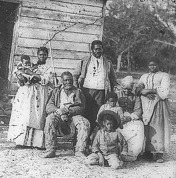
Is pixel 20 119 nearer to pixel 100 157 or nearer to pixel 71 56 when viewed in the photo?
pixel 100 157

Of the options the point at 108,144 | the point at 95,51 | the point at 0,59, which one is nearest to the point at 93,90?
the point at 95,51

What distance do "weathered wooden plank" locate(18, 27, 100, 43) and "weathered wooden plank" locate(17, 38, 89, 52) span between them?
3.0 inches

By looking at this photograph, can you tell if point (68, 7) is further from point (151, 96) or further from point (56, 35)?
point (151, 96)

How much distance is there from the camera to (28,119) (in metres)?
4.93

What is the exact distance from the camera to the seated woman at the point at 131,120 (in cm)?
480

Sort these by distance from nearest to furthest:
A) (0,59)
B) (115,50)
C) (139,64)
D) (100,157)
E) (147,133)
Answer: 1. (100,157)
2. (147,133)
3. (0,59)
4. (115,50)
5. (139,64)

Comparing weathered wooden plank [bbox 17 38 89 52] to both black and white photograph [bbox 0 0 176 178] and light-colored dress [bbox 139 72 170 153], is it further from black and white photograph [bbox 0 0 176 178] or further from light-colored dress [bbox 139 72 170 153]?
light-colored dress [bbox 139 72 170 153]

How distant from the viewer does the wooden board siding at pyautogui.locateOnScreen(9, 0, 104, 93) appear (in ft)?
23.1

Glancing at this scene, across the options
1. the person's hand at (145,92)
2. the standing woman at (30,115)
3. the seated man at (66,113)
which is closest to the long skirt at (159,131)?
the person's hand at (145,92)

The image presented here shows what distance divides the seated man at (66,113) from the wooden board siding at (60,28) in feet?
8.01

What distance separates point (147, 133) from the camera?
16.2ft

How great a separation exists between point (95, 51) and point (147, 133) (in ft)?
5.25

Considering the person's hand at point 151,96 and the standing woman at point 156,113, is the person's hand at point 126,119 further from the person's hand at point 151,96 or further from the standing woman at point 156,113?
the person's hand at point 151,96

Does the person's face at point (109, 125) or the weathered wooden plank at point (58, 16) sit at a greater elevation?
the weathered wooden plank at point (58, 16)
